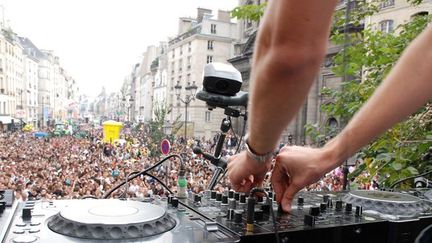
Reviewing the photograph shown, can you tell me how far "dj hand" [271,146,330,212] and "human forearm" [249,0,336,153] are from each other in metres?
0.61

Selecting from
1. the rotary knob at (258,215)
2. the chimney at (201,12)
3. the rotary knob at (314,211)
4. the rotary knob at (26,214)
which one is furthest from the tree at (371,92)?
the chimney at (201,12)

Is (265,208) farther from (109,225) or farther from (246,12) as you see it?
(246,12)

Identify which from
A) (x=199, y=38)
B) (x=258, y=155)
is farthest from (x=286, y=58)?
(x=199, y=38)

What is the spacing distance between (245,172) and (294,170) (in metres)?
0.23

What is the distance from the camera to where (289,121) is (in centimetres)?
108

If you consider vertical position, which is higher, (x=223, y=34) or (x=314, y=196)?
(x=223, y=34)

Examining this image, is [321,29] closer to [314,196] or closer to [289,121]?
[289,121]

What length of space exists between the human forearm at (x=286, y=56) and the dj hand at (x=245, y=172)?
A: 49 cm

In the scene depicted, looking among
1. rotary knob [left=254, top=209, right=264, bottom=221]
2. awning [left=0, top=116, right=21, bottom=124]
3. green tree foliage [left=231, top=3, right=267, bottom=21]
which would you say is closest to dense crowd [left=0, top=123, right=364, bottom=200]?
green tree foliage [left=231, top=3, right=267, bottom=21]

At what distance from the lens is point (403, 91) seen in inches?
49.9

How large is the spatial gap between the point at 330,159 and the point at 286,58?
85cm

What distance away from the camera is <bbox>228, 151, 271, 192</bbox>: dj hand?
5.05 feet

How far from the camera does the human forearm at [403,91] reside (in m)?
1.26

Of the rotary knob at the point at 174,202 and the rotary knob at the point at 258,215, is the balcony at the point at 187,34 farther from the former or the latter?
the rotary knob at the point at 258,215
